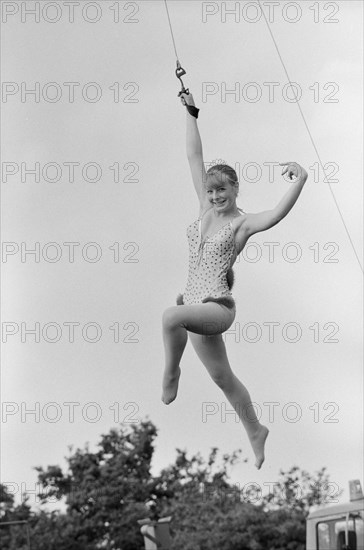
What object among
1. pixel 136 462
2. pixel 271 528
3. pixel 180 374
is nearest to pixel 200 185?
pixel 180 374

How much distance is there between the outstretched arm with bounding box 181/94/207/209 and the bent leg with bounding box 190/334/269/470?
832 mm

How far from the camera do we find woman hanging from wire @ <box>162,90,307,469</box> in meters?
7.54

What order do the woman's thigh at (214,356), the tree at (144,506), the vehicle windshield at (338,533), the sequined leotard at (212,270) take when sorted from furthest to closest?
1. the tree at (144,506)
2. the vehicle windshield at (338,533)
3. the woman's thigh at (214,356)
4. the sequined leotard at (212,270)

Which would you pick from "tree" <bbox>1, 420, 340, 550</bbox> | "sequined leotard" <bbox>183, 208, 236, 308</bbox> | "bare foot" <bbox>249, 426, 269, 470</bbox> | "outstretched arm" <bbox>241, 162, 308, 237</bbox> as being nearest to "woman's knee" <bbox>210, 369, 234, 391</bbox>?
"bare foot" <bbox>249, 426, 269, 470</bbox>

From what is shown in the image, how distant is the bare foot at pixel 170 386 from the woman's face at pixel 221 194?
0.99m

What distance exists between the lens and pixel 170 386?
7898mm

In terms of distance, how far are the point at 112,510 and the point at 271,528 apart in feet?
19.9

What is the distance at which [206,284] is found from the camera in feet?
25.3

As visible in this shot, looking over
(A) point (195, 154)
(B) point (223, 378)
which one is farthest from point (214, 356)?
(A) point (195, 154)

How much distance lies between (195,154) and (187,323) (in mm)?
1220

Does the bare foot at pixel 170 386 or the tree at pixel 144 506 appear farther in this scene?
the tree at pixel 144 506

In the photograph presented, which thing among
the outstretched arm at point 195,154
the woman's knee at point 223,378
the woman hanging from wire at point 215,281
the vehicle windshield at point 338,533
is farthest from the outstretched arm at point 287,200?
the vehicle windshield at point 338,533

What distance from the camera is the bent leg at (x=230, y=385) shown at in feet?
25.8

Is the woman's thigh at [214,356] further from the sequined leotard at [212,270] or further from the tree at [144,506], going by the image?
the tree at [144,506]
